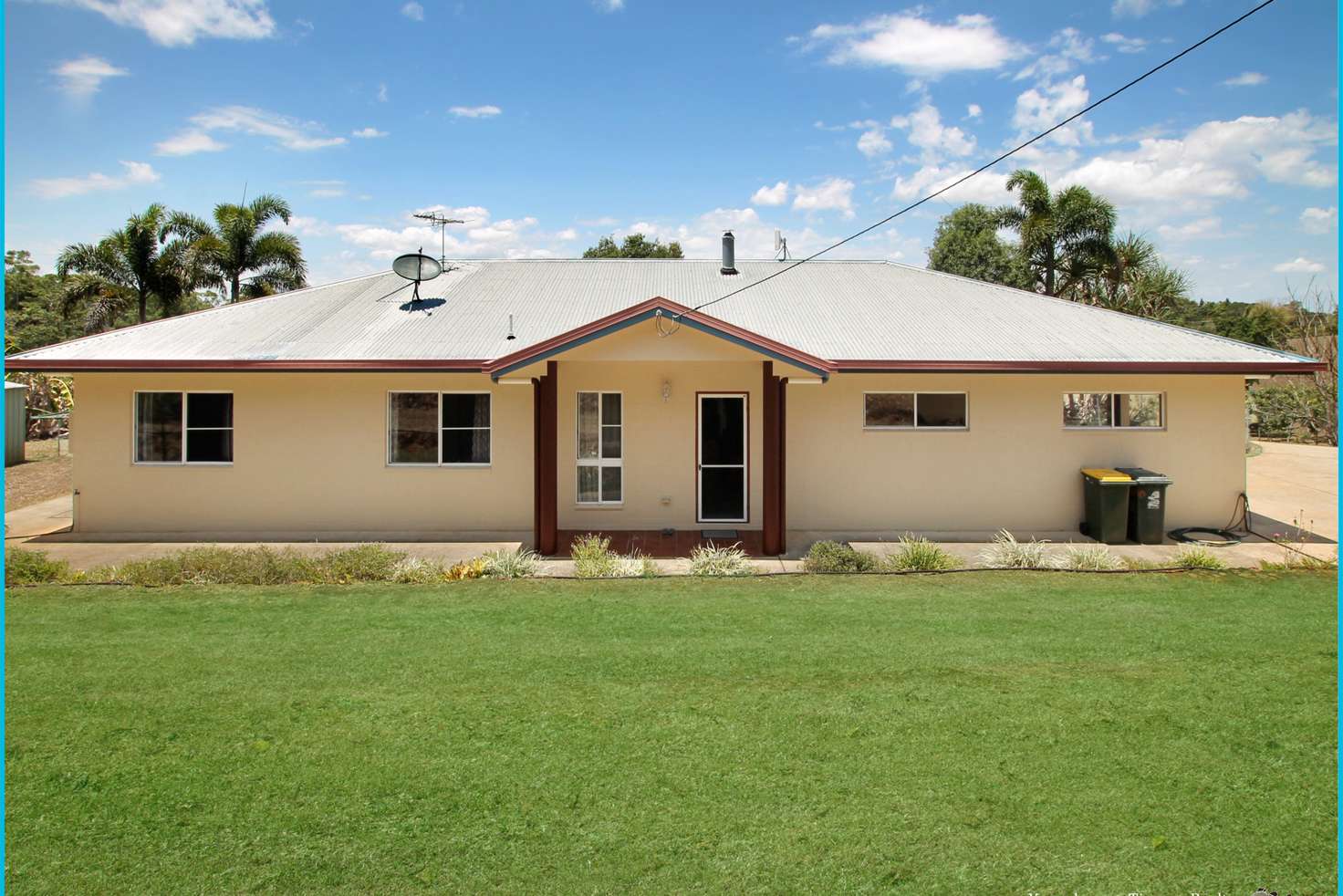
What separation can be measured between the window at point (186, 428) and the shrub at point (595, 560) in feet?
21.1

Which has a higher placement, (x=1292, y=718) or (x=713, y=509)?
(x=713, y=509)

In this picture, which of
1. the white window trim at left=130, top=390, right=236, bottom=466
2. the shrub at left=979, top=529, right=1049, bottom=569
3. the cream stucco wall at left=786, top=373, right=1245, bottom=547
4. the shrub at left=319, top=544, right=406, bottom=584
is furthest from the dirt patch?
the shrub at left=979, top=529, right=1049, bottom=569

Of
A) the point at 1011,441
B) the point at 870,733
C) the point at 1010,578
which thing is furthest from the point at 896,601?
the point at 1011,441

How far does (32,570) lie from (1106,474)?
49.5ft

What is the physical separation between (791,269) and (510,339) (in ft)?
23.5

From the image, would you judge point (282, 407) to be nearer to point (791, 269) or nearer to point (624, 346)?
point (624, 346)

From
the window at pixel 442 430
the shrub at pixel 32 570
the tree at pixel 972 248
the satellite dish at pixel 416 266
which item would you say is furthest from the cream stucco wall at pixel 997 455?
the tree at pixel 972 248

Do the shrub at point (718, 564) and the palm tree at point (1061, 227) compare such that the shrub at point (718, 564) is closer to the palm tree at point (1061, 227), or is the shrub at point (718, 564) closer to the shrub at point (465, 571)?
the shrub at point (465, 571)

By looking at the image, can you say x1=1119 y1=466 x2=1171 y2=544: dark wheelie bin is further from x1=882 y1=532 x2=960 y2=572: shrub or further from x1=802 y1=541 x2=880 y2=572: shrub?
x1=802 y1=541 x2=880 y2=572: shrub

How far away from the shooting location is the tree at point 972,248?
48.5m

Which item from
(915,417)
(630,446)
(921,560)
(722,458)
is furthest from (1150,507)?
(630,446)

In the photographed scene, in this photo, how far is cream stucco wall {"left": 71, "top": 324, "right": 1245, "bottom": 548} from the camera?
14.5 meters

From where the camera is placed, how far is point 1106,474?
1405cm

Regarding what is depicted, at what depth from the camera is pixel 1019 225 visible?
32.2 metres
